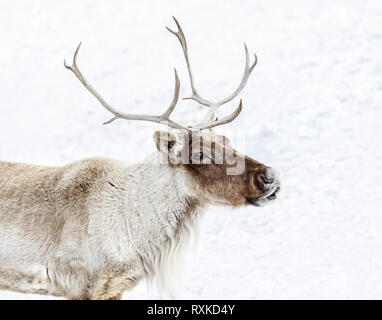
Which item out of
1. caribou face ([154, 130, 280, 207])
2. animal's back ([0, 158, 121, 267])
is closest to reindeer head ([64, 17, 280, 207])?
caribou face ([154, 130, 280, 207])

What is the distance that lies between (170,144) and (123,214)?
2.30ft

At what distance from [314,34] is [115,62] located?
4.23 metres

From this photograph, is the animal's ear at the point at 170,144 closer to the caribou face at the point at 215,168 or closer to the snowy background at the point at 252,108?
the caribou face at the point at 215,168

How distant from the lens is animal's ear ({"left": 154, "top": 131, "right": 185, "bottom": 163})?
5.58 metres

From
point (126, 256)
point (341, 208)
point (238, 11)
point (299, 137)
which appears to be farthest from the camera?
point (238, 11)

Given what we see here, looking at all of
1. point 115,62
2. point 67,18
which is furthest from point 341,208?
point 67,18

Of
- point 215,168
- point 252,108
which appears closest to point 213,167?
point 215,168

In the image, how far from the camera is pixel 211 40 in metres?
14.6

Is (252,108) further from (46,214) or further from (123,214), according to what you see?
(46,214)

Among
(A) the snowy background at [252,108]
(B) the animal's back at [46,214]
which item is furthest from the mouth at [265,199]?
(B) the animal's back at [46,214]

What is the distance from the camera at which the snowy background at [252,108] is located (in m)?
8.08

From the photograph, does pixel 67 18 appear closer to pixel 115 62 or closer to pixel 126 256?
pixel 115 62

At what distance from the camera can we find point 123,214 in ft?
18.6

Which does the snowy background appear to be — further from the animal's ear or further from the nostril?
the animal's ear
